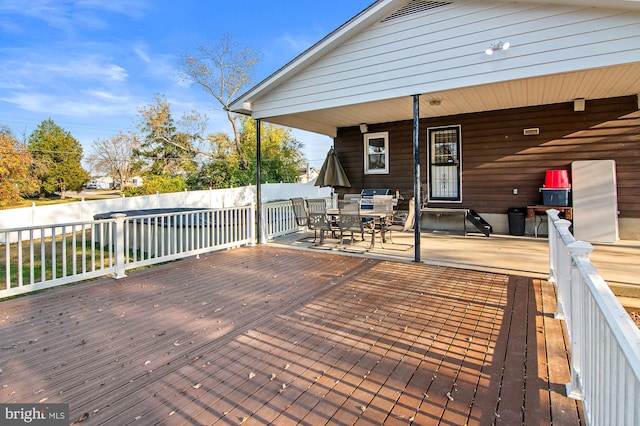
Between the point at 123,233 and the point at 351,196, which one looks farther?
the point at 351,196

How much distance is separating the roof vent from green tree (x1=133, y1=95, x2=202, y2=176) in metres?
20.0

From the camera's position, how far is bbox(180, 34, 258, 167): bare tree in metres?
22.9

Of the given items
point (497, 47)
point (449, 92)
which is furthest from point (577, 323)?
point (449, 92)

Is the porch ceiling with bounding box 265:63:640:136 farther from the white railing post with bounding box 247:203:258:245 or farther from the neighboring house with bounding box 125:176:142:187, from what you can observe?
the neighboring house with bounding box 125:176:142:187

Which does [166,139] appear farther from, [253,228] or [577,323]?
[577,323]

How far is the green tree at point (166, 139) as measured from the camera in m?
23.8

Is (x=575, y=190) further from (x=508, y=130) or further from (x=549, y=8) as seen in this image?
(x=549, y=8)

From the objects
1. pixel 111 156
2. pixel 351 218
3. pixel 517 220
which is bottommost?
pixel 517 220

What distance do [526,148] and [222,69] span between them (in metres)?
21.2

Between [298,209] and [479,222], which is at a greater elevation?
[298,209]

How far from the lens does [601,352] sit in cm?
138

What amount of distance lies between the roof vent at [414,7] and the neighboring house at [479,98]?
2cm

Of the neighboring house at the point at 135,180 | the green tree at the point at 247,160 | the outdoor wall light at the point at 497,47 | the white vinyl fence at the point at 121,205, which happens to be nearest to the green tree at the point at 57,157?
the neighboring house at the point at 135,180

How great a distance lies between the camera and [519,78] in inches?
181
